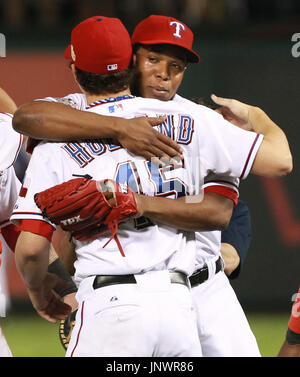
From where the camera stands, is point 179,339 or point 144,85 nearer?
point 179,339

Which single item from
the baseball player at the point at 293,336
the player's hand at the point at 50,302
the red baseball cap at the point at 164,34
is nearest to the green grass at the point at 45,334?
the baseball player at the point at 293,336

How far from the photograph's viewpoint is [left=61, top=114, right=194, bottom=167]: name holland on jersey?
241 cm

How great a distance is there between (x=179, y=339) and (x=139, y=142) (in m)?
0.67

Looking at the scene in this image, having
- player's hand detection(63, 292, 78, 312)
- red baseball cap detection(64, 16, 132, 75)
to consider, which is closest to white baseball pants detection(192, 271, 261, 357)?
player's hand detection(63, 292, 78, 312)

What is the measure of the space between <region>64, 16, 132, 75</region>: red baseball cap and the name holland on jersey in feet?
0.86

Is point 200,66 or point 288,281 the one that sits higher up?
point 200,66

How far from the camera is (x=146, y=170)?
2.43m

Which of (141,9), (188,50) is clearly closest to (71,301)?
(188,50)

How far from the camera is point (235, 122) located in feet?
10.3

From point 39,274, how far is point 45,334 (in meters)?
3.99

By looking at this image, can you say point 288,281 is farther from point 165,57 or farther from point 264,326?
point 165,57

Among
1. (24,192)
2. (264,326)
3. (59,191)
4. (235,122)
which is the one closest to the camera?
(59,191)

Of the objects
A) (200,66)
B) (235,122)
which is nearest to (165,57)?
(235,122)

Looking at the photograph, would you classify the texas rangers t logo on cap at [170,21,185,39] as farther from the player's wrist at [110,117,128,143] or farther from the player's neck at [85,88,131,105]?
the player's wrist at [110,117,128,143]
